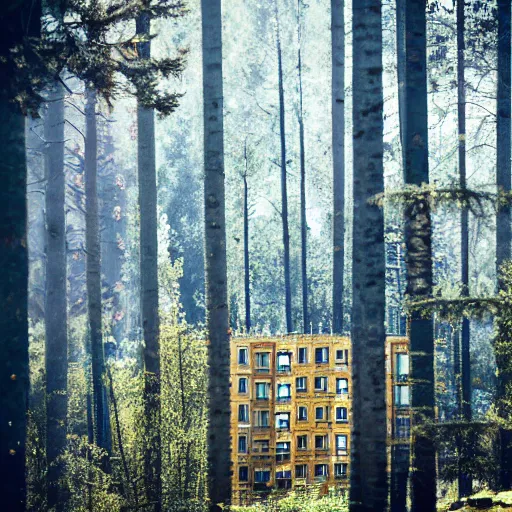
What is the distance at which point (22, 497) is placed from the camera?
26.8 ft

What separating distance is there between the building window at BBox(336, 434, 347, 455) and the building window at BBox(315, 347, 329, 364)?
156cm

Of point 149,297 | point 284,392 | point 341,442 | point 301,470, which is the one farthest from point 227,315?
point 301,470

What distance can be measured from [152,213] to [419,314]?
6934 mm

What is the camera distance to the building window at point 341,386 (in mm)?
14875

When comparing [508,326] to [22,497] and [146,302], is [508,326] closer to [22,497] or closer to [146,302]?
[22,497]

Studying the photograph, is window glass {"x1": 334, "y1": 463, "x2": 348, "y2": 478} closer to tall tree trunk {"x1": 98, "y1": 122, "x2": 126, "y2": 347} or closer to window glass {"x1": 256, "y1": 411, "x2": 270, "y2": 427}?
window glass {"x1": 256, "y1": 411, "x2": 270, "y2": 427}

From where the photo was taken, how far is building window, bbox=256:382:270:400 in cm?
1483

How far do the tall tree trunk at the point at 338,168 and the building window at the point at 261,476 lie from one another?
226 inches

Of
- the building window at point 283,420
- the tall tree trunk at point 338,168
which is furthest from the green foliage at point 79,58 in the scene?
the tall tree trunk at point 338,168

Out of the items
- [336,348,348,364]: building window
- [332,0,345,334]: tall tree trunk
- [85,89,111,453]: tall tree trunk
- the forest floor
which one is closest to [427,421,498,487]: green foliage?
the forest floor

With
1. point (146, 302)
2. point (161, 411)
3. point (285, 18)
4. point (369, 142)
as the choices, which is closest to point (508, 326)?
point (369, 142)

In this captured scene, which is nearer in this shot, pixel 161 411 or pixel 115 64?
pixel 115 64

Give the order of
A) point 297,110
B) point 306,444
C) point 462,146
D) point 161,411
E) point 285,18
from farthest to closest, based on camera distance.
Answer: point 297,110 → point 285,18 → point 462,146 → point 306,444 → point 161,411

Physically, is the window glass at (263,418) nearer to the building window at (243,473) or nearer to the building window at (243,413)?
the building window at (243,413)
